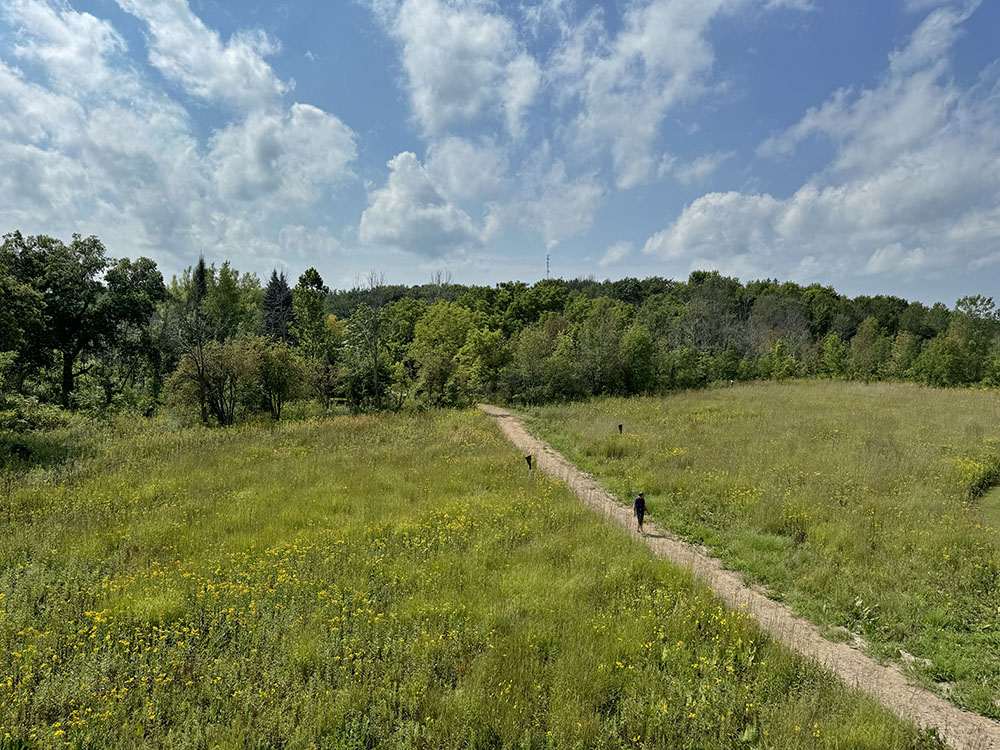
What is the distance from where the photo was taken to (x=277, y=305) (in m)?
58.3

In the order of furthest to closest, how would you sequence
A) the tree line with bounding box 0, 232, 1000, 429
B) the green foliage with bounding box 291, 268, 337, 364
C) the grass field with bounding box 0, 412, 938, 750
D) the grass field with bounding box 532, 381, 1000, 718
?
the green foliage with bounding box 291, 268, 337, 364
the tree line with bounding box 0, 232, 1000, 429
the grass field with bounding box 532, 381, 1000, 718
the grass field with bounding box 0, 412, 938, 750

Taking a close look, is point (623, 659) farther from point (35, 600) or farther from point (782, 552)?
point (35, 600)

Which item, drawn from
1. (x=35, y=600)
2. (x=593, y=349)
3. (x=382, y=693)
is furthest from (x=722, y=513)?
(x=593, y=349)

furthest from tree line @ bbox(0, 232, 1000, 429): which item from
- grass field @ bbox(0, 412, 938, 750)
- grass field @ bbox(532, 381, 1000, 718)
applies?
grass field @ bbox(0, 412, 938, 750)

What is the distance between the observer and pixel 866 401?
28109 millimetres

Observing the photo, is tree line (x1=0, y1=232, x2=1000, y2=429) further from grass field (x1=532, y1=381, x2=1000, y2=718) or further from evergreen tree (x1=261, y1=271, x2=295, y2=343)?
grass field (x1=532, y1=381, x2=1000, y2=718)

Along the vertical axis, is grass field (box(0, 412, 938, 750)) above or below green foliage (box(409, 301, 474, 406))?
below

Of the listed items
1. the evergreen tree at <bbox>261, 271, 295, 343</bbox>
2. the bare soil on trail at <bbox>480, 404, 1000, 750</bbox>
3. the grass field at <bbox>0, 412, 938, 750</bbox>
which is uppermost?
the evergreen tree at <bbox>261, 271, 295, 343</bbox>

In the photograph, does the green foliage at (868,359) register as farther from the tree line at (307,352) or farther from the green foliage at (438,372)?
the green foliage at (438,372)

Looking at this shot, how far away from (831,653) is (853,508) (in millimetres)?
6281

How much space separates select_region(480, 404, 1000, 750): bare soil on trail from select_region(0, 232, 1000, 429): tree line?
21.8m

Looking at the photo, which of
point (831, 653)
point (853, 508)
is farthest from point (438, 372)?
point (831, 653)

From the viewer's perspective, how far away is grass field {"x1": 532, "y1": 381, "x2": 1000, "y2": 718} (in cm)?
688

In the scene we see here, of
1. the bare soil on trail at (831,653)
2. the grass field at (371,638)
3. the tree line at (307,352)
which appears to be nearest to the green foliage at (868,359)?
the tree line at (307,352)
